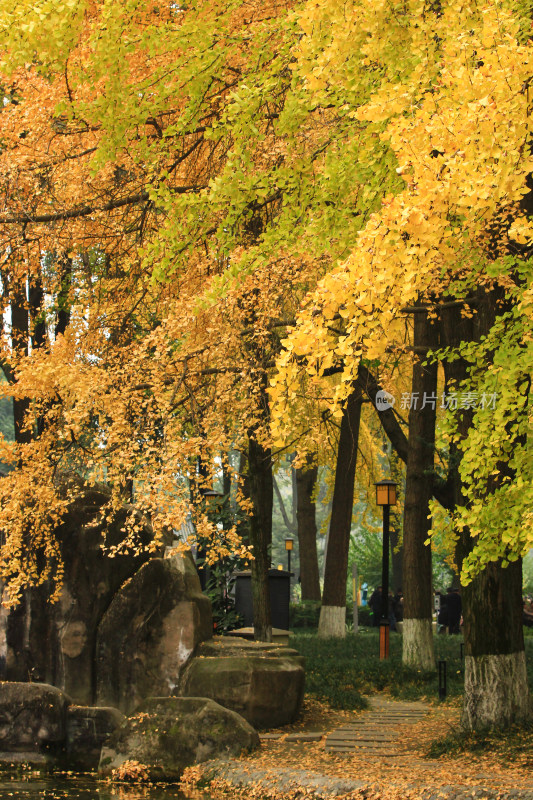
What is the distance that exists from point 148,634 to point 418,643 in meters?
5.98

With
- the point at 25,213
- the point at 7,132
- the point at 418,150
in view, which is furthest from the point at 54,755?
the point at 418,150

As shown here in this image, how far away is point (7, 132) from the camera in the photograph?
11336 millimetres

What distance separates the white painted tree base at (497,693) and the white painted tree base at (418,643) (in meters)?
6.35

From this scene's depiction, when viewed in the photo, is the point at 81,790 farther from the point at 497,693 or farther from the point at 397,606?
the point at 397,606

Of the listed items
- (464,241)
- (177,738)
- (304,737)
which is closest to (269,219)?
(464,241)

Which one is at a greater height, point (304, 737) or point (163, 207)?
point (163, 207)

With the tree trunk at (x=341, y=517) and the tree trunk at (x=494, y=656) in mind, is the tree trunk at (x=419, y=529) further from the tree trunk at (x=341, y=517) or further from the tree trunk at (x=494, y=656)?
the tree trunk at (x=494, y=656)

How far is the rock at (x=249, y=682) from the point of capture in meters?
Answer: 11.1

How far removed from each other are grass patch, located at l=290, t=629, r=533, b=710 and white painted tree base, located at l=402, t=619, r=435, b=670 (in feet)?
0.88

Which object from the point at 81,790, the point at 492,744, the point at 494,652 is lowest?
the point at 81,790

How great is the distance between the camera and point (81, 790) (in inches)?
366

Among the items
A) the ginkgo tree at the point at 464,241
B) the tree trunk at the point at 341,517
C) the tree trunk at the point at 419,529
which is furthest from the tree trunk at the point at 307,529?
the ginkgo tree at the point at 464,241

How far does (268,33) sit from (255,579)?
26.1 feet

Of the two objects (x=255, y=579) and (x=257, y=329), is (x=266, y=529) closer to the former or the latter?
(x=255, y=579)
